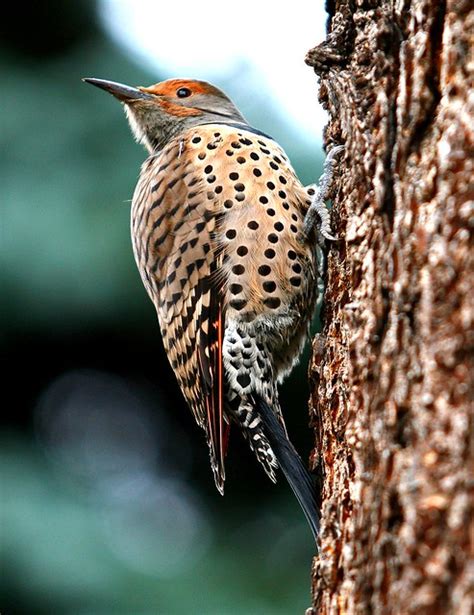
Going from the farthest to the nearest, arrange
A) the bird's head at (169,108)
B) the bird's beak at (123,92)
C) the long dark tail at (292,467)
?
the bird's head at (169,108) < the bird's beak at (123,92) < the long dark tail at (292,467)

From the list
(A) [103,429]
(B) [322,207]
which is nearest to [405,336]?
(B) [322,207]

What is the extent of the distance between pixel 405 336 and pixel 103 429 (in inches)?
153

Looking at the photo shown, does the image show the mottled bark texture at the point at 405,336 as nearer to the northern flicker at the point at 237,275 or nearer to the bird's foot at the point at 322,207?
the bird's foot at the point at 322,207

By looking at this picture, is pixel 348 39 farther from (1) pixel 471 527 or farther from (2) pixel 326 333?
(1) pixel 471 527

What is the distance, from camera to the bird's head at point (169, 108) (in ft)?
14.5

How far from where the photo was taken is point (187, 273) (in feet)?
11.8

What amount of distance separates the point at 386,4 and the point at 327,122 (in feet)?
2.08

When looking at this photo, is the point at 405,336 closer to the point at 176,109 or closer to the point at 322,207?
the point at 322,207

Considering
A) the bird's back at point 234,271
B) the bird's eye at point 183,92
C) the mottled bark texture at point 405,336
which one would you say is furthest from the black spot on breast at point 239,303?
the bird's eye at point 183,92

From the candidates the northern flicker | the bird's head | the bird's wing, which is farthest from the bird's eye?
the northern flicker

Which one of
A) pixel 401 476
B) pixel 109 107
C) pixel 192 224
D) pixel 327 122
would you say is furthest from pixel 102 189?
pixel 401 476

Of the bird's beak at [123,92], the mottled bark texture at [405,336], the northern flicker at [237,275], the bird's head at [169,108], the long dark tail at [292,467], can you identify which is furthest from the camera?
the bird's head at [169,108]

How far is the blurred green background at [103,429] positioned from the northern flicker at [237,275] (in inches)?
41.6

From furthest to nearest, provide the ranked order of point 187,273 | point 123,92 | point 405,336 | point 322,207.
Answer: point 123,92 < point 187,273 < point 322,207 < point 405,336
